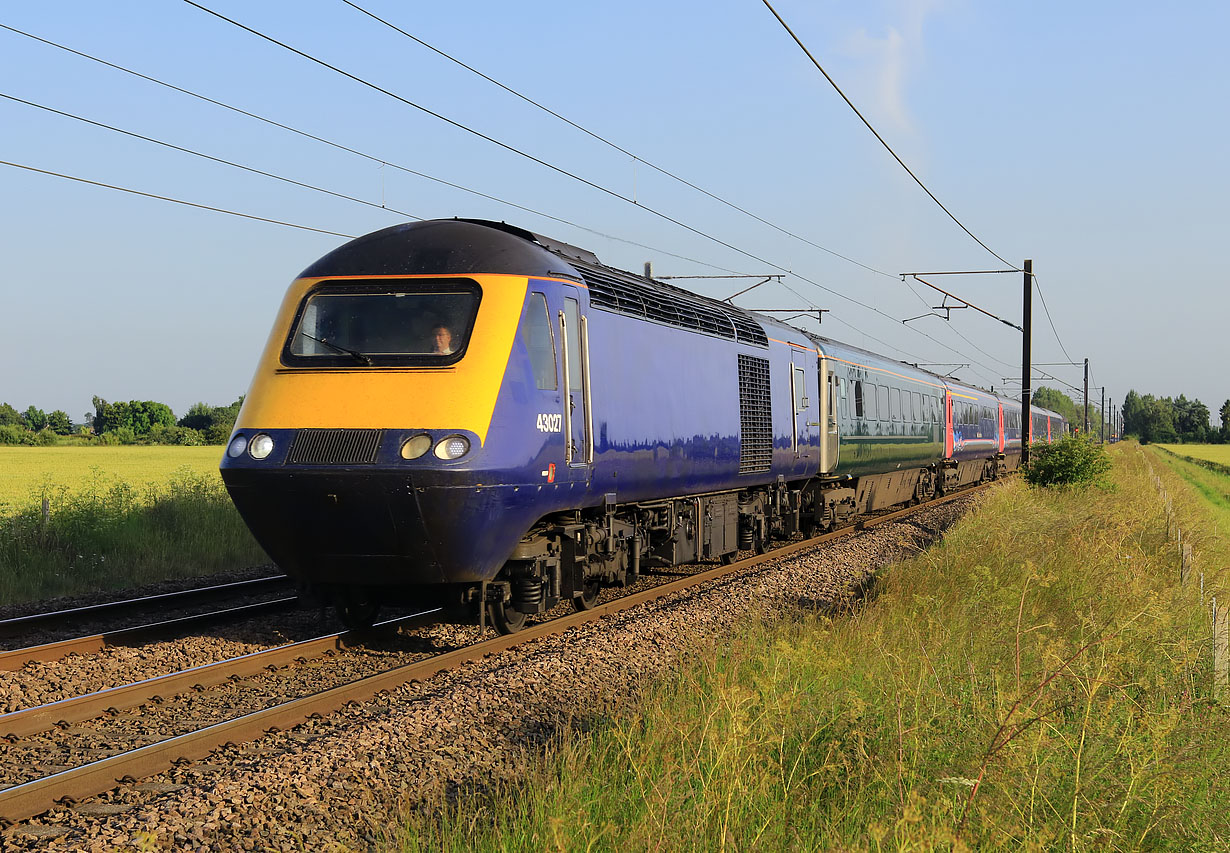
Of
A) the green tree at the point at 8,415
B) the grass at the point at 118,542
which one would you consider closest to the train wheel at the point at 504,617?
the grass at the point at 118,542

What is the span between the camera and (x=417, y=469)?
8.00 m

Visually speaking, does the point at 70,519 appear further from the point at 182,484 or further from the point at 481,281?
the point at 481,281

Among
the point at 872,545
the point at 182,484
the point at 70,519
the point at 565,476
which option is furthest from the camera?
the point at 182,484

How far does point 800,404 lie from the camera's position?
17250 mm

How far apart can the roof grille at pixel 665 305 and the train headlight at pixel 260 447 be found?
126 inches

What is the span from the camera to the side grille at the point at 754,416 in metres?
14.3

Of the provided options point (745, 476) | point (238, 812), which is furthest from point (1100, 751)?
point (745, 476)

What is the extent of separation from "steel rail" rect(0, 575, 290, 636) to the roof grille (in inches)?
228

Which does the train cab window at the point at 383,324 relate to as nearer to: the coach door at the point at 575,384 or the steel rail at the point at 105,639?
the coach door at the point at 575,384

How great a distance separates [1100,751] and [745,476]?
9189 millimetres

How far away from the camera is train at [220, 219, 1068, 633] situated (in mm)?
8203

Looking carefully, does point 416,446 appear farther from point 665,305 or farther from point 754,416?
point 754,416

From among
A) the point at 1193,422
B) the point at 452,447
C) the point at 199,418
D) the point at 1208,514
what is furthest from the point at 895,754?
the point at 1193,422

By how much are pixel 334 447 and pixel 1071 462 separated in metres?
23.4
